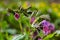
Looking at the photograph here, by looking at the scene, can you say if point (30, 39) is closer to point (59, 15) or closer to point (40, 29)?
point (40, 29)

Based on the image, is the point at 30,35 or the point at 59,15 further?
the point at 59,15

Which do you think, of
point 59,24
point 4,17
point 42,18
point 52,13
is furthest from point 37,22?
point 52,13

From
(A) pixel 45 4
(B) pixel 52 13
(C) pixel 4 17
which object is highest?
(A) pixel 45 4

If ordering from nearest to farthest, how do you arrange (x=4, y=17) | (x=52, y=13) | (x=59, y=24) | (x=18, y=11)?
(x=18, y=11)
(x=4, y=17)
(x=59, y=24)
(x=52, y=13)

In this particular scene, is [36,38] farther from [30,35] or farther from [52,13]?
[52,13]

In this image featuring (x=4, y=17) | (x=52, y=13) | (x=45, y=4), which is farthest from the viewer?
(x=45, y=4)

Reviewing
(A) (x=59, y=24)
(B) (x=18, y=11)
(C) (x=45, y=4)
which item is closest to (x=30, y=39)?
(B) (x=18, y=11)

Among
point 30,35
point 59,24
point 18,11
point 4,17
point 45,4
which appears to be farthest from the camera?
point 45,4

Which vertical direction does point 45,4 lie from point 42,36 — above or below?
above

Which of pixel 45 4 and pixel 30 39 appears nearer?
pixel 30 39
